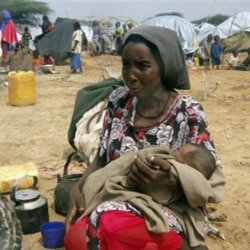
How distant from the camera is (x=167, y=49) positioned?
2.15 m

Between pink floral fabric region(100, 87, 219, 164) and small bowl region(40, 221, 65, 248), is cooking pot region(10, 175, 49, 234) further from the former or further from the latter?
pink floral fabric region(100, 87, 219, 164)

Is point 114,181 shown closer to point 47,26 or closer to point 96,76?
point 96,76

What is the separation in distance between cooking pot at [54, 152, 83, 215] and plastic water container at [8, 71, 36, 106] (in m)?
4.38

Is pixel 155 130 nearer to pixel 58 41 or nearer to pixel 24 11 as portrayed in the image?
pixel 58 41

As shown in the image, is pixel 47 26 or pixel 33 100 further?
pixel 47 26

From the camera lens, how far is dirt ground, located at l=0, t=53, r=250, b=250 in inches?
145

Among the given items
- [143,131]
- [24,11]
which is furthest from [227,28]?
[143,131]

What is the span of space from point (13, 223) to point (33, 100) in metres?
5.73

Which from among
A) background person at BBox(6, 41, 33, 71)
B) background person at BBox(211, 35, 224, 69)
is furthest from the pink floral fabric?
background person at BBox(211, 35, 224, 69)

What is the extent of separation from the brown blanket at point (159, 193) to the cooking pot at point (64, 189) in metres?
1.33

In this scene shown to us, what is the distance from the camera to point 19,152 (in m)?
5.48

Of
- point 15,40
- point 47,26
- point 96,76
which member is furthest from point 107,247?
point 47,26

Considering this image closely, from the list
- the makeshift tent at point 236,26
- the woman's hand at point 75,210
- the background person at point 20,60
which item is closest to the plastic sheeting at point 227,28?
the makeshift tent at point 236,26

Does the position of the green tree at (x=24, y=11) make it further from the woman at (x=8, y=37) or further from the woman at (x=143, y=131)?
the woman at (x=143, y=131)
